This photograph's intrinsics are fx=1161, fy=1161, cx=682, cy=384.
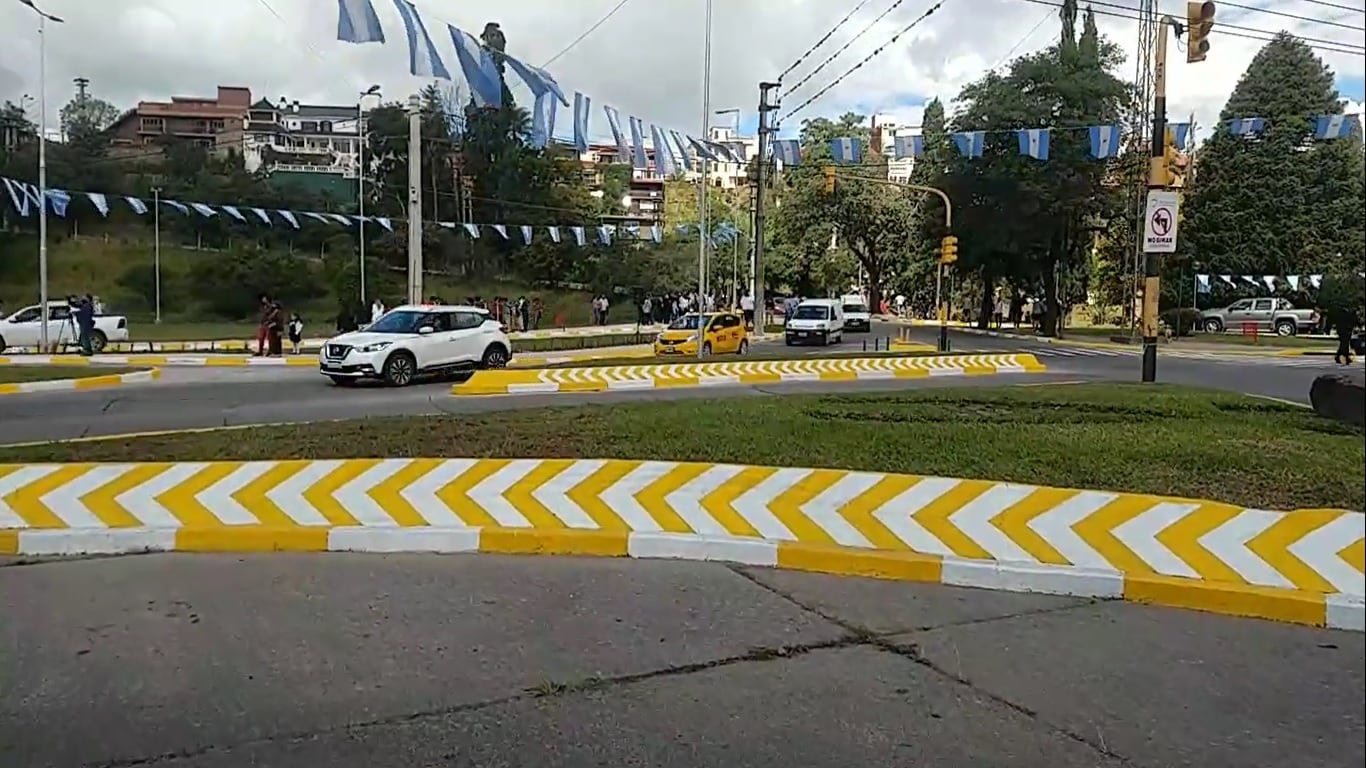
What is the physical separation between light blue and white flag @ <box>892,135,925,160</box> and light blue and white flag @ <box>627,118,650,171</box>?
34.4ft

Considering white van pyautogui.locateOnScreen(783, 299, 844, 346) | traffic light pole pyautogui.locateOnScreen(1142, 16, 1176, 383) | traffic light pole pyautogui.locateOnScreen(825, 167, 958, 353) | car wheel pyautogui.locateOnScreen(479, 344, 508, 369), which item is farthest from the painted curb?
traffic light pole pyautogui.locateOnScreen(1142, 16, 1176, 383)

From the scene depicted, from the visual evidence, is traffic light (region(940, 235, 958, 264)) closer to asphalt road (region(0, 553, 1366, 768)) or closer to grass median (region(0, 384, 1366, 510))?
grass median (region(0, 384, 1366, 510))

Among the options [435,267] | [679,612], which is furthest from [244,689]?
[435,267]

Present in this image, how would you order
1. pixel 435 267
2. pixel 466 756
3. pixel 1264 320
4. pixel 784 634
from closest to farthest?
pixel 1264 320
pixel 466 756
pixel 784 634
pixel 435 267

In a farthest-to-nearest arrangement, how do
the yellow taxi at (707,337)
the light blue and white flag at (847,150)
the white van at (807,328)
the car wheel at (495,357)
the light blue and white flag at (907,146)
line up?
the yellow taxi at (707,337) → the white van at (807,328) → the car wheel at (495,357) → the light blue and white flag at (847,150) → the light blue and white flag at (907,146)

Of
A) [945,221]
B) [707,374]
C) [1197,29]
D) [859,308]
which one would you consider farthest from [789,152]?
[707,374]

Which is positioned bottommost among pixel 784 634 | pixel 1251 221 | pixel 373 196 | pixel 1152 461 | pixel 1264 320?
pixel 784 634

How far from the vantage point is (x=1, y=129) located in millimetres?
5551

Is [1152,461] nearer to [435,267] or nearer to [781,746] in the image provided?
[781,746]

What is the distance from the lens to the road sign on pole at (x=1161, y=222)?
7.49ft

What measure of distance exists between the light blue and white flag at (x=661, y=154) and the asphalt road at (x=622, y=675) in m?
11.4

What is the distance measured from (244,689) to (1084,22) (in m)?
3.67

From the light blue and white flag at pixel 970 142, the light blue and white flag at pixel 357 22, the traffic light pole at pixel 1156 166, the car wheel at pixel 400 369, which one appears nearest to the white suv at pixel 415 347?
the car wheel at pixel 400 369

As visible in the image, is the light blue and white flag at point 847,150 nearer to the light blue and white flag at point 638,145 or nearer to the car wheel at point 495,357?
the light blue and white flag at point 638,145
